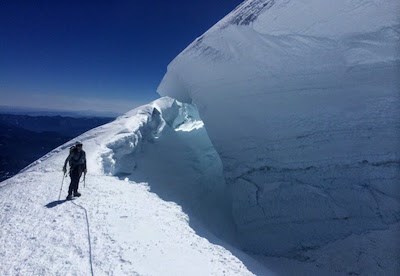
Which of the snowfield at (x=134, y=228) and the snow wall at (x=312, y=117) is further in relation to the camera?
the snow wall at (x=312, y=117)

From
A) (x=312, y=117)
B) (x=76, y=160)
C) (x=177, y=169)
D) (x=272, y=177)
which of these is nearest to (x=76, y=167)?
(x=76, y=160)

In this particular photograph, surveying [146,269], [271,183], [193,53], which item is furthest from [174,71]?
Result: [146,269]

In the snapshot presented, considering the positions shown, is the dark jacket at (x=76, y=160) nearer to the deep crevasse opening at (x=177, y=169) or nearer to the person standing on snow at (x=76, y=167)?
the person standing on snow at (x=76, y=167)

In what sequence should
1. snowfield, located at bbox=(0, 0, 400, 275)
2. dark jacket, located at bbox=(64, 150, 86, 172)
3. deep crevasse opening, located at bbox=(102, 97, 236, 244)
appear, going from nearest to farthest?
snowfield, located at bbox=(0, 0, 400, 275)
dark jacket, located at bbox=(64, 150, 86, 172)
deep crevasse opening, located at bbox=(102, 97, 236, 244)

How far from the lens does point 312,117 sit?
8.18m

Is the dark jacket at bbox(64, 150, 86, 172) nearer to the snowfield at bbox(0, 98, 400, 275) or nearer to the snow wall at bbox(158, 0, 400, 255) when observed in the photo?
the snowfield at bbox(0, 98, 400, 275)

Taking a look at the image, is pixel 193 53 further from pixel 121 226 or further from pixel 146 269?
pixel 146 269

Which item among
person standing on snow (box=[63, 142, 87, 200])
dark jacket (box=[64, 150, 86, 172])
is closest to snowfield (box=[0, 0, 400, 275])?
person standing on snow (box=[63, 142, 87, 200])

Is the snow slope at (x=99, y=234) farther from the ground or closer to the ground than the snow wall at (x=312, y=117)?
closer to the ground

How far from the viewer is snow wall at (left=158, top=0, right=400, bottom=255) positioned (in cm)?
721

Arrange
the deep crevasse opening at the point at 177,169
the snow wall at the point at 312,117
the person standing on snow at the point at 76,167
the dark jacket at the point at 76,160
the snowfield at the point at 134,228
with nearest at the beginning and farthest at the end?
the snowfield at the point at 134,228 < the person standing on snow at the point at 76,167 < the dark jacket at the point at 76,160 < the snow wall at the point at 312,117 < the deep crevasse opening at the point at 177,169

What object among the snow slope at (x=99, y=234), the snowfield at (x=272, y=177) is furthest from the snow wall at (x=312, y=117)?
the snow slope at (x=99, y=234)

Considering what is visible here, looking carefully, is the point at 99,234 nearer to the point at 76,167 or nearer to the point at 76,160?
the point at 76,167

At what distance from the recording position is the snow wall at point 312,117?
7.21 meters
